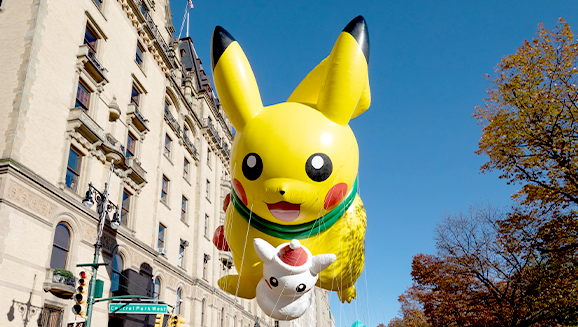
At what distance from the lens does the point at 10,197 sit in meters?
12.1

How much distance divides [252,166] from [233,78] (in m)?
1.57

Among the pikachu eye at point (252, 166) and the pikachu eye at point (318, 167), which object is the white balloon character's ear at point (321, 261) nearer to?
the pikachu eye at point (318, 167)

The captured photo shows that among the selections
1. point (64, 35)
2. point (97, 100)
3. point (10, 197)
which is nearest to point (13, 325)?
point (10, 197)

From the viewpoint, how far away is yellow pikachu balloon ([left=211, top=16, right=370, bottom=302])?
5944 millimetres

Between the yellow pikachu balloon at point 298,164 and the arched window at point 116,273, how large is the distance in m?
12.2

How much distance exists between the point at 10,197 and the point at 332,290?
10.5 metres

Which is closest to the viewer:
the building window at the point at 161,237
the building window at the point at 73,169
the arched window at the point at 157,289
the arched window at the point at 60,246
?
the arched window at the point at 60,246

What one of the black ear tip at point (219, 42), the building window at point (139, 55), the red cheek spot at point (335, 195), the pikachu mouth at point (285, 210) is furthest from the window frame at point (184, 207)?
the red cheek spot at point (335, 195)

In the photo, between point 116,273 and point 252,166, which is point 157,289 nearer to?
point 116,273

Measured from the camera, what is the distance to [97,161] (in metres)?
17.3

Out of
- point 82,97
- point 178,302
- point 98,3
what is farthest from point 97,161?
point 178,302

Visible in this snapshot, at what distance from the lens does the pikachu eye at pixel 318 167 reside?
232 inches

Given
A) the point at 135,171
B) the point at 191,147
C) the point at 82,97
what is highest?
the point at 191,147

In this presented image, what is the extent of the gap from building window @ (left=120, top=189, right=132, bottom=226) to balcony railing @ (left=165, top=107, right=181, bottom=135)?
295 inches
